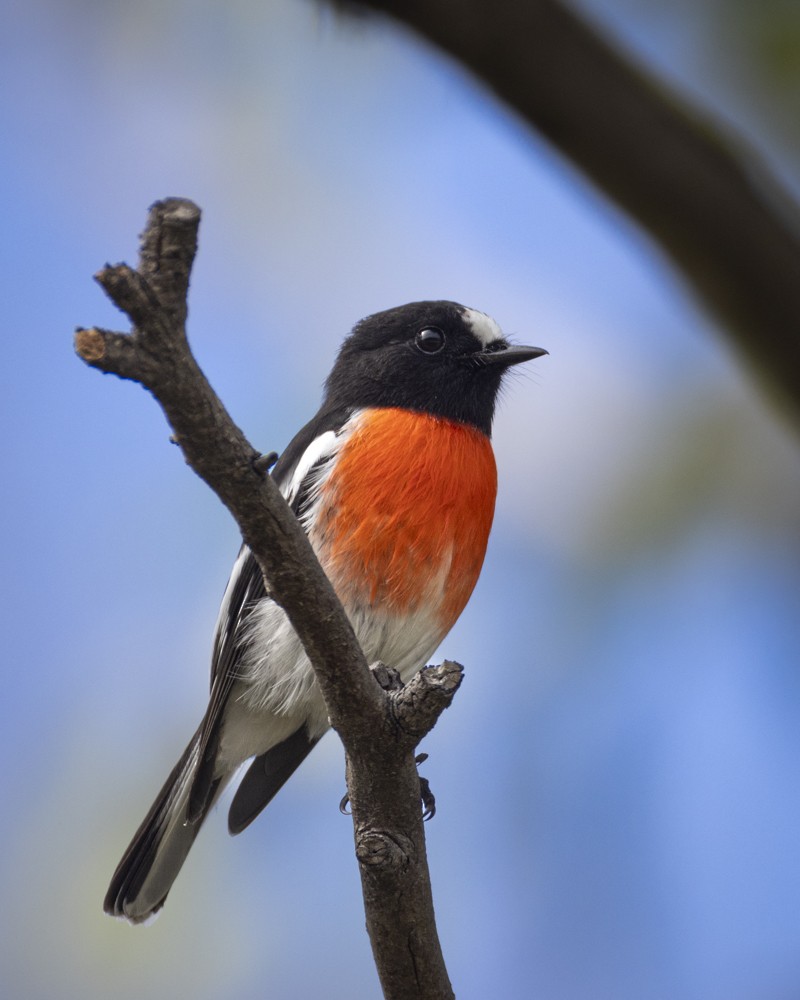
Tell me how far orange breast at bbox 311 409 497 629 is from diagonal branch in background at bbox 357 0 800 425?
1380 mm

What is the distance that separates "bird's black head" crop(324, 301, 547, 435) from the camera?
418 centimetres

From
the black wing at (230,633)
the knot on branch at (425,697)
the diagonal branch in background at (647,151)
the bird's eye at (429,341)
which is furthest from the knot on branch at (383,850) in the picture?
the bird's eye at (429,341)

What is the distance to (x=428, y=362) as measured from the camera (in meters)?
4.29

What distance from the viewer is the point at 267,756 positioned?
415 cm

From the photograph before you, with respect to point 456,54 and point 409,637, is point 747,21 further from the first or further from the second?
point 409,637

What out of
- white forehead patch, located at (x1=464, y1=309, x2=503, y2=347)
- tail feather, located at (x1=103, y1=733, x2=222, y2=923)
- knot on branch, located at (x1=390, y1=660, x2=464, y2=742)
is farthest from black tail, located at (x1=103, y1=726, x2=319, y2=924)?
white forehead patch, located at (x1=464, y1=309, x2=503, y2=347)

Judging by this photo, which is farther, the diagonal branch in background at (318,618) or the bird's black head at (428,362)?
the bird's black head at (428,362)

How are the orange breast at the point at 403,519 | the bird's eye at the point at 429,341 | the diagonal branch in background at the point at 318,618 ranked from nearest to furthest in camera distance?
the diagonal branch in background at the point at 318,618, the orange breast at the point at 403,519, the bird's eye at the point at 429,341

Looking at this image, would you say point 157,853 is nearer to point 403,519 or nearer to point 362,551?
point 362,551

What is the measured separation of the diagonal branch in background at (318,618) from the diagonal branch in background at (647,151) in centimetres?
79

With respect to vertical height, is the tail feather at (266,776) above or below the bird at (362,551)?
below

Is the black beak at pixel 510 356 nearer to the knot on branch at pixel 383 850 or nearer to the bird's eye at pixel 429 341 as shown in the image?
the bird's eye at pixel 429 341

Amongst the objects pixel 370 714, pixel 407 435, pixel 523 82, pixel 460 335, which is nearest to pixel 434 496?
pixel 407 435

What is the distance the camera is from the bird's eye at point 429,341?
4344 millimetres
